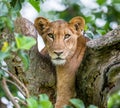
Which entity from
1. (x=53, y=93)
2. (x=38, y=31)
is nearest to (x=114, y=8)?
(x=38, y=31)

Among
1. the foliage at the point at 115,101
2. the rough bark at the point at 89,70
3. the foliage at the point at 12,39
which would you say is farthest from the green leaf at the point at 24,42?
the foliage at the point at 115,101

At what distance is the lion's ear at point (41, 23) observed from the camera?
4.25m

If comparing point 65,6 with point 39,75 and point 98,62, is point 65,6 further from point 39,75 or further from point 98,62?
point 98,62

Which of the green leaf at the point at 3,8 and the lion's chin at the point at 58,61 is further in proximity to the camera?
the lion's chin at the point at 58,61

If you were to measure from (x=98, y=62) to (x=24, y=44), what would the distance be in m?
0.89

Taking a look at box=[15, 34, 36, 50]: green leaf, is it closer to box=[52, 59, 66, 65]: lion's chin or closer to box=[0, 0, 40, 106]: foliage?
box=[0, 0, 40, 106]: foliage

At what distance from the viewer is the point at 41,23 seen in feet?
14.0

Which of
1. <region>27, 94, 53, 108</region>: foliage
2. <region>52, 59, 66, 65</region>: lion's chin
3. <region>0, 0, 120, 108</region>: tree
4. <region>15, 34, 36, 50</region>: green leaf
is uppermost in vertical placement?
<region>52, 59, 66, 65</region>: lion's chin

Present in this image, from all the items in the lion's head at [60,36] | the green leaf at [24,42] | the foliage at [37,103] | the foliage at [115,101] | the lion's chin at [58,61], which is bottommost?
the foliage at [37,103]

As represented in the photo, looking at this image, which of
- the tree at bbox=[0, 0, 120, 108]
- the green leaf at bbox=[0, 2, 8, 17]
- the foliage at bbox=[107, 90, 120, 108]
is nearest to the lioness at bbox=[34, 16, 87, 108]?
the tree at bbox=[0, 0, 120, 108]

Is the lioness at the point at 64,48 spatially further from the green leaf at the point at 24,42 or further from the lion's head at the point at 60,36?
the green leaf at the point at 24,42

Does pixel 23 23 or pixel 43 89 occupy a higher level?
pixel 23 23

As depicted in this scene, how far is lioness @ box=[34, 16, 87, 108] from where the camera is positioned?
4.03 metres

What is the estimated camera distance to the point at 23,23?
3.90m
